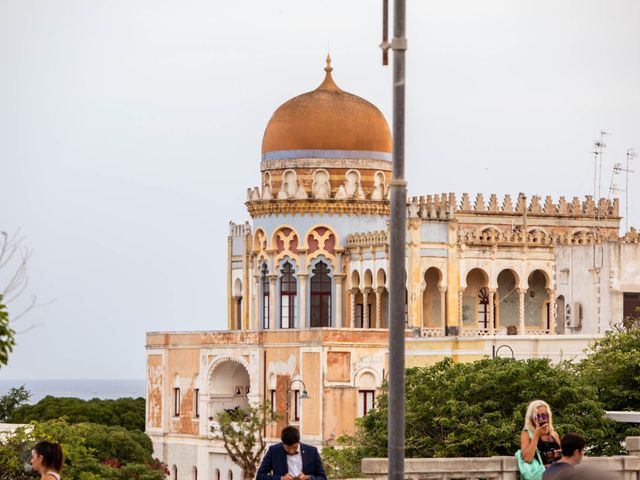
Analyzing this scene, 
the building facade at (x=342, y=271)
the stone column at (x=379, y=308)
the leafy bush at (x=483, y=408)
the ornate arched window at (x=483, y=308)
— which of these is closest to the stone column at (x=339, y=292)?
the building facade at (x=342, y=271)

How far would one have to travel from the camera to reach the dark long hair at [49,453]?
14.7 meters

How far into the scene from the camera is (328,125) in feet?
224

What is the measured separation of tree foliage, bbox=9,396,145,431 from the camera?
78.1 meters

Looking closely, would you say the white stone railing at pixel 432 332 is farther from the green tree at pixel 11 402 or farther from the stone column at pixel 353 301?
the green tree at pixel 11 402

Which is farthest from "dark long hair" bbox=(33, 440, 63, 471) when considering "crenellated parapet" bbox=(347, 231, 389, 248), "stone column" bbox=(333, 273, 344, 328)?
"stone column" bbox=(333, 273, 344, 328)

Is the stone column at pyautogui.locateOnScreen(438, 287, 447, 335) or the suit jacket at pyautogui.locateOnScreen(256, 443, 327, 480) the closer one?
the suit jacket at pyautogui.locateOnScreen(256, 443, 327, 480)

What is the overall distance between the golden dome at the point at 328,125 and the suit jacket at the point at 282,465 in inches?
2007

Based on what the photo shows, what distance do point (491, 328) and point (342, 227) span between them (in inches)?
283

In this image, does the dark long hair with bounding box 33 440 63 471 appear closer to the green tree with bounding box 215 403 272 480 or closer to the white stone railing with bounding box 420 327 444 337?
the green tree with bounding box 215 403 272 480

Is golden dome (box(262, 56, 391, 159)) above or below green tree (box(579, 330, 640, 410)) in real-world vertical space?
above

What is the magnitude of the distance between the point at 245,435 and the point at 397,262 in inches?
1852

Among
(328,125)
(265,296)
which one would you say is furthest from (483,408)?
(265,296)

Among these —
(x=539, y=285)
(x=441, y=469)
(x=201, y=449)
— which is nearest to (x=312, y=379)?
(x=201, y=449)

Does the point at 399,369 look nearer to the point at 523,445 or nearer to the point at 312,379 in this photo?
the point at 523,445
